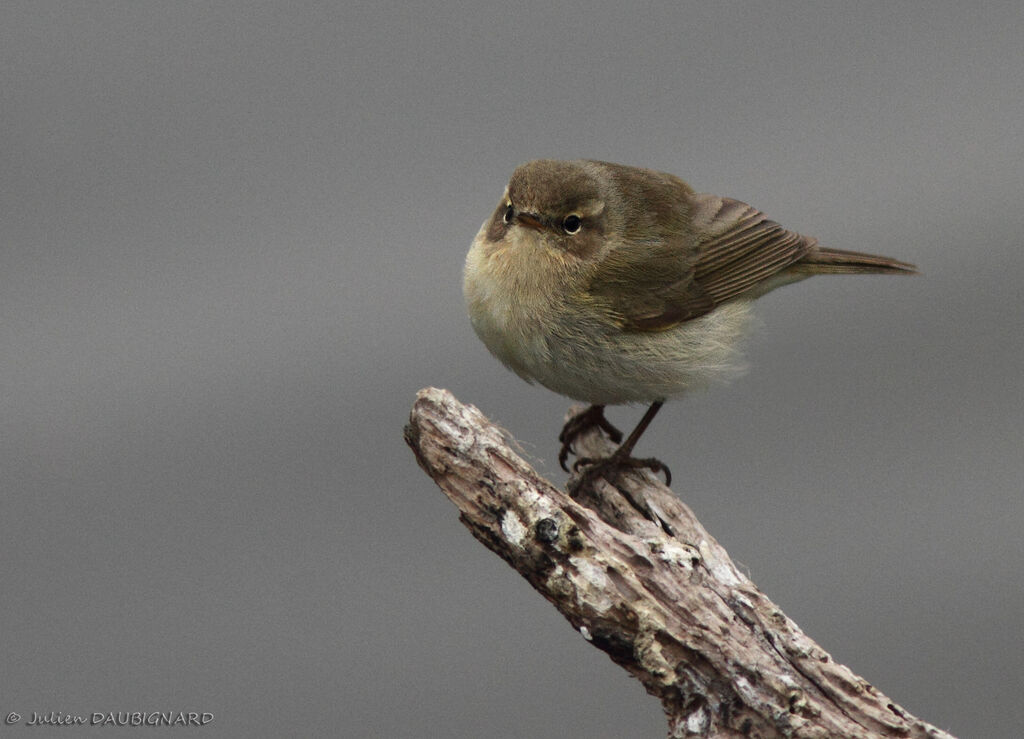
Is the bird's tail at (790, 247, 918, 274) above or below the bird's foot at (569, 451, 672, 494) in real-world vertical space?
above

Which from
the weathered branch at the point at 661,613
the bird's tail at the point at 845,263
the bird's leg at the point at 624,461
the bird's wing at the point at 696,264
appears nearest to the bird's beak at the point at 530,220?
the bird's wing at the point at 696,264

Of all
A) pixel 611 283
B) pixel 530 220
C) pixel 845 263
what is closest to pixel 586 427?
pixel 611 283

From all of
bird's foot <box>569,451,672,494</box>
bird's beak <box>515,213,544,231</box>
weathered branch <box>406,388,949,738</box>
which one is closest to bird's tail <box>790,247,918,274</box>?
bird's foot <box>569,451,672,494</box>

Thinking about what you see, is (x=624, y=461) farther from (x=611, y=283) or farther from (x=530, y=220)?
(x=530, y=220)

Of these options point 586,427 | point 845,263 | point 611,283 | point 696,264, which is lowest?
point 586,427

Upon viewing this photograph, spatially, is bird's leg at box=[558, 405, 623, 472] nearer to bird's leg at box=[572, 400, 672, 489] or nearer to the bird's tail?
bird's leg at box=[572, 400, 672, 489]

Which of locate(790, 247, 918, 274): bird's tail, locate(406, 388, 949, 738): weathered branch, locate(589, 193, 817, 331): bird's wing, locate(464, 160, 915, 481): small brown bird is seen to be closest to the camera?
locate(406, 388, 949, 738): weathered branch

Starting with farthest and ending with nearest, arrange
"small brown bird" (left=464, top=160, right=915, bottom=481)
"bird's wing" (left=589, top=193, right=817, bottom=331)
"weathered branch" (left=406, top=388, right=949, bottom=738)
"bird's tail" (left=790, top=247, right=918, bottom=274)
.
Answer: "bird's tail" (left=790, top=247, right=918, bottom=274)
"bird's wing" (left=589, top=193, right=817, bottom=331)
"small brown bird" (left=464, top=160, right=915, bottom=481)
"weathered branch" (left=406, top=388, right=949, bottom=738)
